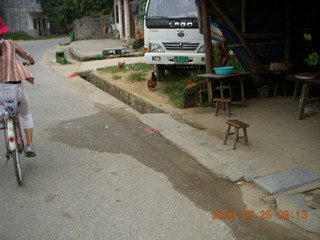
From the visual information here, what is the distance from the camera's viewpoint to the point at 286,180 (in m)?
4.04

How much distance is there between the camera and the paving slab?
3891mm

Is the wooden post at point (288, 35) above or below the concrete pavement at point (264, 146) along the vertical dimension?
above

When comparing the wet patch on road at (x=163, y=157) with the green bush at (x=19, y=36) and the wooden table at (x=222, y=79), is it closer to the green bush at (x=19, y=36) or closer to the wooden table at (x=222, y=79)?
the wooden table at (x=222, y=79)

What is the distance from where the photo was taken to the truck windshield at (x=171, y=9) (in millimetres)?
9703

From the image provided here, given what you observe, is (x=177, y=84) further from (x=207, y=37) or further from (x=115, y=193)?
(x=115, y=193)

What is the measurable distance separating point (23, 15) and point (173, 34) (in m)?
42.0

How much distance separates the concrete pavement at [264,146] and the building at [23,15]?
4292 cm

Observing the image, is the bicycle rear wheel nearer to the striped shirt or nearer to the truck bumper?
the striped shirt

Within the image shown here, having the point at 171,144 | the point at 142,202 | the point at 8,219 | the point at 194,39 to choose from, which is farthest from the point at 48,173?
the point at 194,39

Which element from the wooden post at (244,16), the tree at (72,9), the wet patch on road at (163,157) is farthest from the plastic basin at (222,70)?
the tree at (72,9)

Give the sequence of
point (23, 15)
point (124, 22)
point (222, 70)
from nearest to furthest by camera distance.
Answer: point (222, 70) < point (124, 22) < point (23, 15)

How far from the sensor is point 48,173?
457cm

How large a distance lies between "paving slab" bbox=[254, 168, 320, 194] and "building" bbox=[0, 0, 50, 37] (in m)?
45.7
